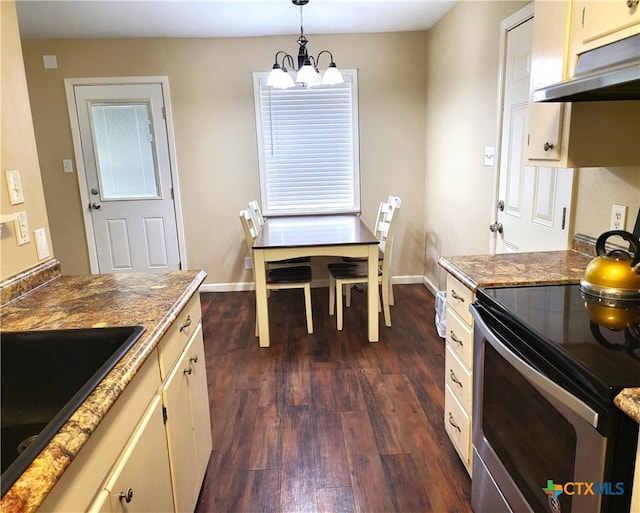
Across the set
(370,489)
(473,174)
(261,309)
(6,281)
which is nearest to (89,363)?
(6,281)

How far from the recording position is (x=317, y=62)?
4355mm

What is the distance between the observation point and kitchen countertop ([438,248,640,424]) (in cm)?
166

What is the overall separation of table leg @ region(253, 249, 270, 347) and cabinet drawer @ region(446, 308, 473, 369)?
5.11 ft

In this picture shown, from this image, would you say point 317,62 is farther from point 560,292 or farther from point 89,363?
point 89,363

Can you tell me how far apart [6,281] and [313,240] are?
78.4 inches

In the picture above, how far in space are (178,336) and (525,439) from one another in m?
1.14

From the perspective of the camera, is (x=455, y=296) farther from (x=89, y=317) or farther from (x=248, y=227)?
(x=248, y=227)

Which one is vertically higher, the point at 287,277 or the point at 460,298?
the point at 460,298

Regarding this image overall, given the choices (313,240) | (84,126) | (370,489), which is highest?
(84,126)

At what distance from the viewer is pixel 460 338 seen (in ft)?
6.13

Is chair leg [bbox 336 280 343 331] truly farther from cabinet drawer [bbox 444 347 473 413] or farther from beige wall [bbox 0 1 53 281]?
beige wall [bbox 0 1 53 281]

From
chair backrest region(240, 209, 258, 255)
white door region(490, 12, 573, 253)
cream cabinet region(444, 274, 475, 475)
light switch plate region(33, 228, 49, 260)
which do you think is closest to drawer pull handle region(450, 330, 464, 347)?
cream cabinet region(444, 274, 475, 475)

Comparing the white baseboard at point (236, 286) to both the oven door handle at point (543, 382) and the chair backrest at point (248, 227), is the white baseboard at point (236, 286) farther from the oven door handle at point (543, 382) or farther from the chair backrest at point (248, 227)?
the oven door handle at point (543, 382)

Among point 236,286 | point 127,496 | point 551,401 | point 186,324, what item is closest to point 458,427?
point 551,401
